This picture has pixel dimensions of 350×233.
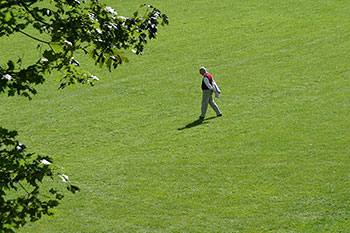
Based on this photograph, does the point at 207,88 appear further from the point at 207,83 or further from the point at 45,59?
the point at 45,59

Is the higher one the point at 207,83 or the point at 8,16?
the point at 8,16

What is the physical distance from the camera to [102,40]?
1041 cm

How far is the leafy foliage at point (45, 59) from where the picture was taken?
28.2ft

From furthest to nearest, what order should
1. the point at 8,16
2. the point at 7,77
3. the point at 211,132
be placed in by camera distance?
the point at 211,132 < the point at 7,77 < the point at 8,16

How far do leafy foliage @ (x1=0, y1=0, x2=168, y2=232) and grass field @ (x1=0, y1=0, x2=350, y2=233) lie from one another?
27.3 inches

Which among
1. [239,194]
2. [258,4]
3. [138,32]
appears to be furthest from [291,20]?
[138,32]

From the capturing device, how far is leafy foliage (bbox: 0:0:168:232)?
338 inches

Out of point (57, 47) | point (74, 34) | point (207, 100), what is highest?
point (74, 34)

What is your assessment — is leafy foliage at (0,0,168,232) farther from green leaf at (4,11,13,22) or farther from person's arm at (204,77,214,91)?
person's arm at (204,77,214,91)

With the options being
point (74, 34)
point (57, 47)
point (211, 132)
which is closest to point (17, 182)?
point (57, 47)

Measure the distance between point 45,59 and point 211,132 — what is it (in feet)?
47.0

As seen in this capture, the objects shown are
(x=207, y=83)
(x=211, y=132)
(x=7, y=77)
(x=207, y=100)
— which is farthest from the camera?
(x=207, y=100)

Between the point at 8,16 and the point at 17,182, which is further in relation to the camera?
the point at 17,182

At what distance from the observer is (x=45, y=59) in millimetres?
9656
